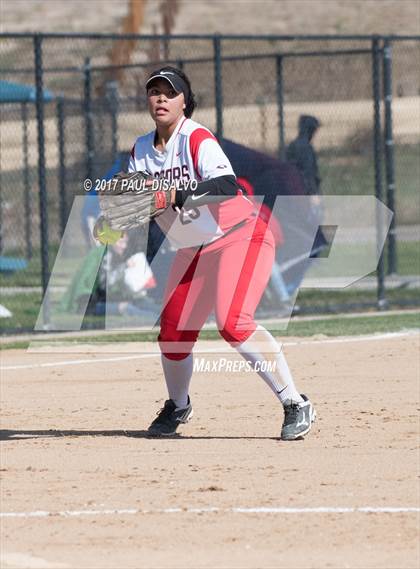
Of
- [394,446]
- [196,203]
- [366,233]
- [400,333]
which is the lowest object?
[366,233]

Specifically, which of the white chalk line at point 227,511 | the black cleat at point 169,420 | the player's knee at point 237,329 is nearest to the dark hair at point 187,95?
the player's knee at point 237,329

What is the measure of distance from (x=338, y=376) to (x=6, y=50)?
37.7 metres

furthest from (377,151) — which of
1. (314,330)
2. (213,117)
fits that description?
(213,117)

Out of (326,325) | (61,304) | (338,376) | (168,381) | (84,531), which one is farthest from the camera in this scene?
(61,304)

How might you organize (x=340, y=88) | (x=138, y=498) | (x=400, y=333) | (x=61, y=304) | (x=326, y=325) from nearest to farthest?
1. (x=138, y=498)
2. (x=400, y=333)
3. (x=326, y=325)
4. (x=61, y=304)
5. (x=340, y=88)

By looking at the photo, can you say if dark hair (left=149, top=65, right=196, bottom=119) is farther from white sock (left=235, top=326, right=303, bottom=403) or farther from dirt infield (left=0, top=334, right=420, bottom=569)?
dirt infield (left=0, top=334, right=420, bottom=569)

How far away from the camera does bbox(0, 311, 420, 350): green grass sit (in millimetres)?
13016

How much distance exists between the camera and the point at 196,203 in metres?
7.50

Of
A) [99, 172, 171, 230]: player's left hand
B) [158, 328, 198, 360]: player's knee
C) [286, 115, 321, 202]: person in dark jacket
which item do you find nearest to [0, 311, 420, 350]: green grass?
[286, 115, 321, 202]: person in dark jacket

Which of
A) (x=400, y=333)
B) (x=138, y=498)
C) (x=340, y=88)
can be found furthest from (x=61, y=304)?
(x=340, y=88)

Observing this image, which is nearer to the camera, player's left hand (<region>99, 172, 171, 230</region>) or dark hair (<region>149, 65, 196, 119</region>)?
player's left hand (<region>99, 172, 171, 230</region>)

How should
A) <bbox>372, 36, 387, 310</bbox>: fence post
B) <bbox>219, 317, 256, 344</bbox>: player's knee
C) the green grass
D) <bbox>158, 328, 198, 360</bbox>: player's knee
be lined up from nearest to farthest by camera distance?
<bbox>219, 317, 256, 344</bbox>: player's knee, <bbox>158, 328, 198, 360</bbox>: player's knee, the green grass, <bbox>372, 36, 387, 310</bbox>: fence post

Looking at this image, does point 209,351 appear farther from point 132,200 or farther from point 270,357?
point 132,200

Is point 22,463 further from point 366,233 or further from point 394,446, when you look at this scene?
point 366,233
